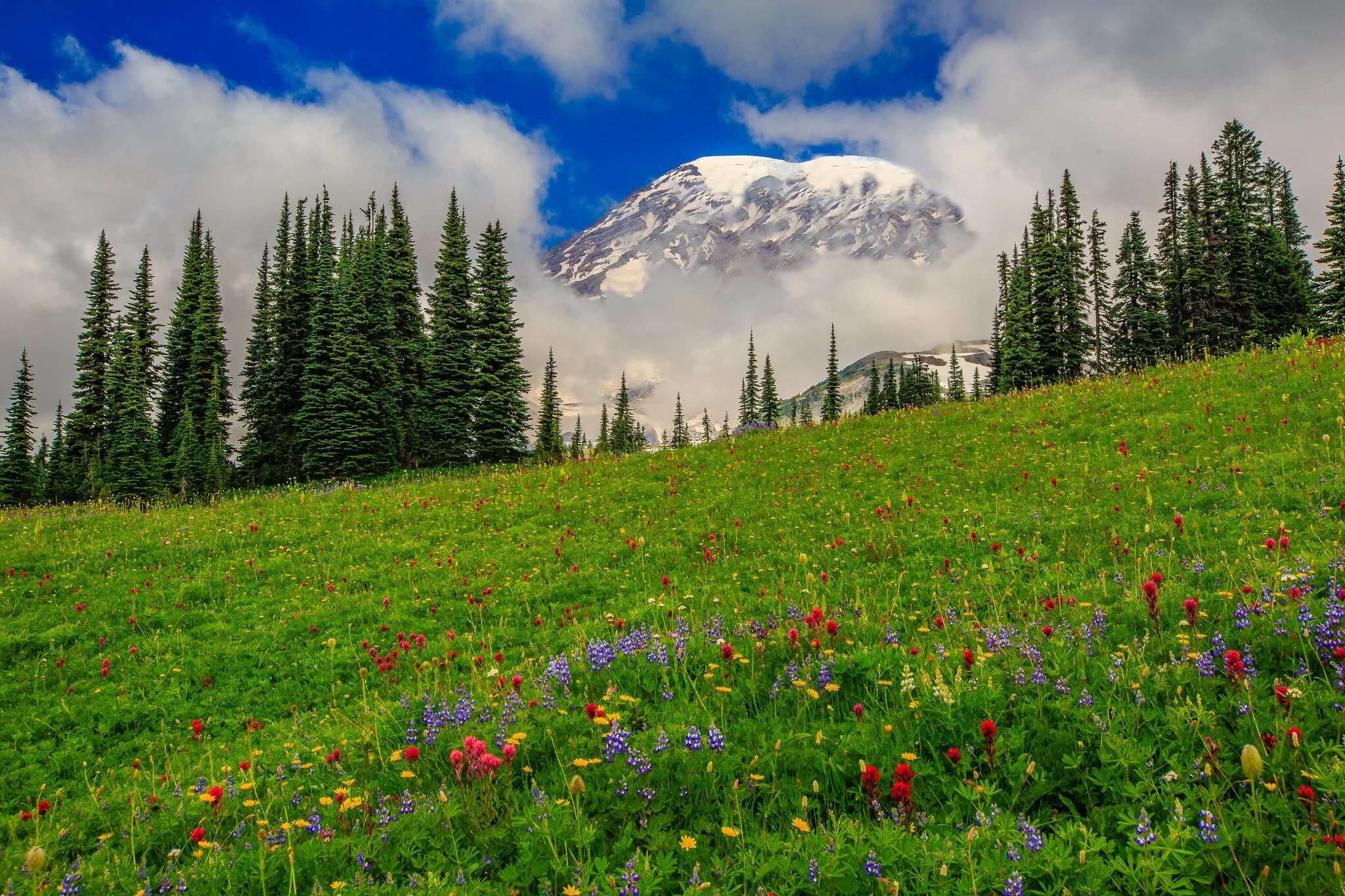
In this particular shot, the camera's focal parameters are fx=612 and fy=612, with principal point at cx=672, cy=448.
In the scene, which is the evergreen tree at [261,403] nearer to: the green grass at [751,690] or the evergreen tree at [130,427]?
the evergreen tree at [130,427]

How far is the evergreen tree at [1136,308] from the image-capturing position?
189 ft

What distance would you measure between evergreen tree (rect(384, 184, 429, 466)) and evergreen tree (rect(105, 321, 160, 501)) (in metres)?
18.1

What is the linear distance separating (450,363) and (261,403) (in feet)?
64.7

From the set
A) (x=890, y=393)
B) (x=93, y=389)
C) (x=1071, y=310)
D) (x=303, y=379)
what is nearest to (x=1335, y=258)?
(x=1071, y=310)

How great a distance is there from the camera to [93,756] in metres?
6.14

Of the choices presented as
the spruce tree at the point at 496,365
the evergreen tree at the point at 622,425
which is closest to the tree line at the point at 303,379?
the spruce tree at the point at 496,365

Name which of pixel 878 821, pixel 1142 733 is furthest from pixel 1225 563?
pixel 878 821

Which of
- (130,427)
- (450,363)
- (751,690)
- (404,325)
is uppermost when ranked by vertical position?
(404,325)

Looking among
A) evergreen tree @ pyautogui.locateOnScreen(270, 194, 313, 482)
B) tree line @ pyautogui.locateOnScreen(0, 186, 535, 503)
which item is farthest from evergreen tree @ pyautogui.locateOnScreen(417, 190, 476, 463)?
evergreen tree @ pyautogui.locateOnScreen(270, 194, 313, 482)

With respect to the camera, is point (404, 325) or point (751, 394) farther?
point (751, 394)

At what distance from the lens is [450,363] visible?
42094 mm

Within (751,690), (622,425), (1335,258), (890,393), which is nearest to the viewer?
(751,690)

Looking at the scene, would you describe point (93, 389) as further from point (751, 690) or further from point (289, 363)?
point (751, 690)

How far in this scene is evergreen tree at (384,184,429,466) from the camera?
47781mm
